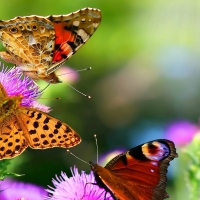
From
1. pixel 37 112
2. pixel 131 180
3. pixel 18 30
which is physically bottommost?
pixel 131 180

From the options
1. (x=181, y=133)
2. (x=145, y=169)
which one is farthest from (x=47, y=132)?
(x=181, y=133)

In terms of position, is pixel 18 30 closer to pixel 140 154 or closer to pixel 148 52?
pixel 140 154

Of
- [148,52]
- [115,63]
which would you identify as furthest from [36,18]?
[148,52]

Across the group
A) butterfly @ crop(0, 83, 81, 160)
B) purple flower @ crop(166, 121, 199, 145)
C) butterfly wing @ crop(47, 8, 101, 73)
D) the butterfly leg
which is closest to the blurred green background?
purple flower @ crop(166, 121, 199, 145)

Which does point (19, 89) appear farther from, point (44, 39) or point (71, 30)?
point (71, 30)

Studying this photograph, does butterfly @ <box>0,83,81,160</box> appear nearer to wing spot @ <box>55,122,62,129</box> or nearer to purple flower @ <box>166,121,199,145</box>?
wing spot @ <box>55,122,62,129</box>
